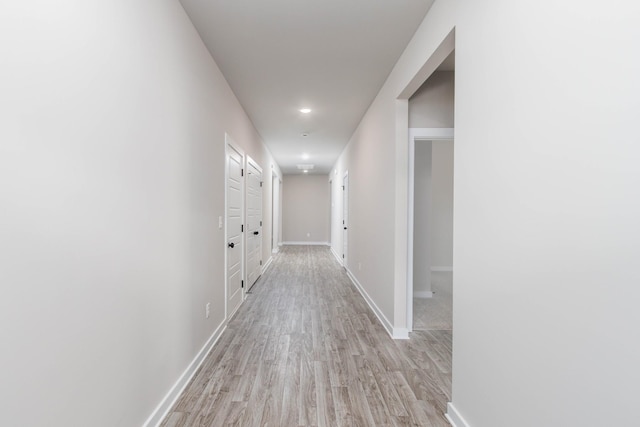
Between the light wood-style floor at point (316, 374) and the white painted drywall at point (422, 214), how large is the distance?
1.10 metres

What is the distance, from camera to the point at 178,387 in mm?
2043

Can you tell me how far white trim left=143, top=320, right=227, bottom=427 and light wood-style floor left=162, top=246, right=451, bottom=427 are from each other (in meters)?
0.04

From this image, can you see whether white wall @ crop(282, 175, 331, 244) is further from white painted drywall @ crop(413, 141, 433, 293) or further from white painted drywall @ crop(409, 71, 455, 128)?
white painted drywall @ crop(409, 71, 455, 128)

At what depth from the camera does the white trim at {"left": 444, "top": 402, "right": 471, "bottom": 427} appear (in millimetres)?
1701

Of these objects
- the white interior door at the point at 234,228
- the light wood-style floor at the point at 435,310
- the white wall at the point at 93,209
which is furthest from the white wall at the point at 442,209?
the white wall at the point at 93,209

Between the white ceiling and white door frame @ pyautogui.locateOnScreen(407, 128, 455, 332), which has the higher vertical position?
the white ceiling

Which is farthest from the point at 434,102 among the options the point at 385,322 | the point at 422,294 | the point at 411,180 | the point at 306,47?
the point at 422,294

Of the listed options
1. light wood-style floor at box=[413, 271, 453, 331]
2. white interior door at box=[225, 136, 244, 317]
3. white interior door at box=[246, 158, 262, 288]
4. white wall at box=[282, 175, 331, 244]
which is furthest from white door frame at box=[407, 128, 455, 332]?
white wall at box=[282, 175, 331, 244]

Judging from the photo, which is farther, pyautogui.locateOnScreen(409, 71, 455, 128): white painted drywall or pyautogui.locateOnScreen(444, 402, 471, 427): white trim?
pyautogui.locateOnScreen(409, 71, 455, 128): white painted drywall

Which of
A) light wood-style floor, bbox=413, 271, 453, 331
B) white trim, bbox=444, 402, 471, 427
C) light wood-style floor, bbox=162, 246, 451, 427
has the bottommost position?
light wood-style floor, bbox=413, 271, 453, 331

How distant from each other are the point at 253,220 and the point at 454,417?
4.05m

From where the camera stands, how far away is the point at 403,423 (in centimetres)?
181

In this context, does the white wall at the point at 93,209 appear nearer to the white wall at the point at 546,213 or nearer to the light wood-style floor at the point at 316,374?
the light wood-style floor at the point at 316,374

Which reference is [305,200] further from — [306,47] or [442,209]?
[306,47]
